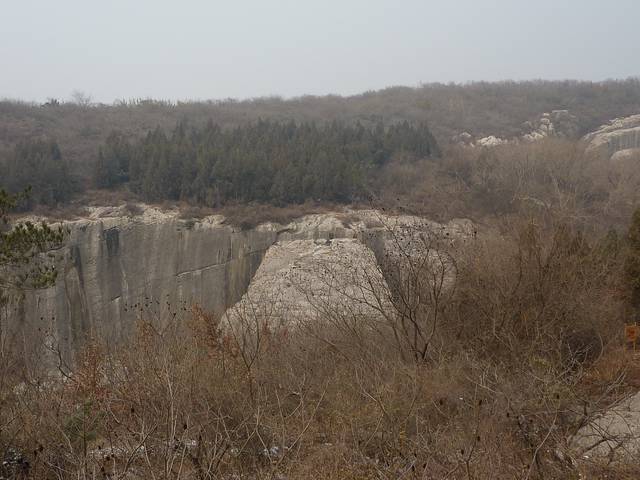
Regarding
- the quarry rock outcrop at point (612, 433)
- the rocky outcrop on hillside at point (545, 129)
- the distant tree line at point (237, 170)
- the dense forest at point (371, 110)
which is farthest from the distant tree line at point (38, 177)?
the rocky outcrop on hillside at point (545, 129)

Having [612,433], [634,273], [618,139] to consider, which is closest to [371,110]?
[618,139]

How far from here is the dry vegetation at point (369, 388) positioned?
476 cm

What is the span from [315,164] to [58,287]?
13.2 m

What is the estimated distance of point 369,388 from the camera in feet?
25.1

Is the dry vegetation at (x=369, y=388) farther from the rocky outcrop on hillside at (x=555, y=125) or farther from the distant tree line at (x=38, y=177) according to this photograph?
the rocky outcrop on hillside at (x=555, y=125)

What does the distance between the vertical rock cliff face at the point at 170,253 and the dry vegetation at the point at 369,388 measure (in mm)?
12473

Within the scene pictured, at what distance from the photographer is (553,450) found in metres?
4.68

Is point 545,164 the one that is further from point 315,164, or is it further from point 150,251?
point 150,251

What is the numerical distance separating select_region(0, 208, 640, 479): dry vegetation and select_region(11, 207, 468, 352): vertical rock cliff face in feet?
40.9

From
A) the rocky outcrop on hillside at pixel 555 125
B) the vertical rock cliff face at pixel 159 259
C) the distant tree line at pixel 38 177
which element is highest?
the rocky outcrop on hillside at pixel 555 125

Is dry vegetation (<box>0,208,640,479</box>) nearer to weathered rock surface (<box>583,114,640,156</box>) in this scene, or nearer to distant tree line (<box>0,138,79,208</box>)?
distant tree line (<box>0,138,79,208</box>)

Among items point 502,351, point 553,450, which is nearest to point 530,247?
point 502,351

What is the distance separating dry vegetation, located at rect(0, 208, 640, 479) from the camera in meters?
4.76

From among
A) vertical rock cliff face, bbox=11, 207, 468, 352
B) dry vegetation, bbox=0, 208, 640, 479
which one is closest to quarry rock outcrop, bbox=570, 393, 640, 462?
dry vegetation, bbox=0, 208, 640, 479
